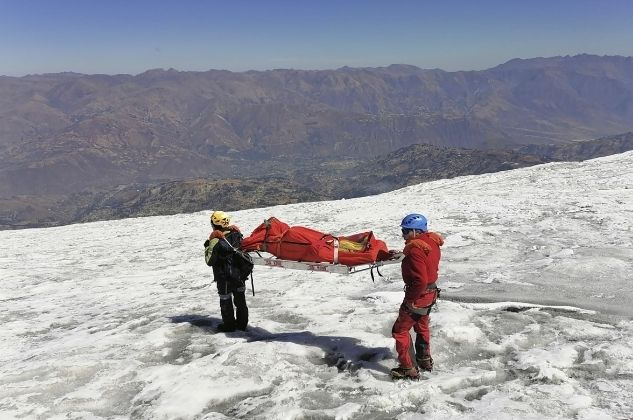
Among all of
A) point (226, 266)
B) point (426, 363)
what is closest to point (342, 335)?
point (426, 363)

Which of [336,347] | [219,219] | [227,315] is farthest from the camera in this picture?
[227,315]

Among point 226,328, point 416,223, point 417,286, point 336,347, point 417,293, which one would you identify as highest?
point 416,223

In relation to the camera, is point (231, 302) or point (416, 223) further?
point (231, 302)

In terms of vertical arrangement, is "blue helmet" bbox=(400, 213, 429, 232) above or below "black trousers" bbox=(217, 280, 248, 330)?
above

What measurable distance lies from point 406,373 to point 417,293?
1290 mm

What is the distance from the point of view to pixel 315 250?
9.13 meters

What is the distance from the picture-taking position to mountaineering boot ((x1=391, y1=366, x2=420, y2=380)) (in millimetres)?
7289

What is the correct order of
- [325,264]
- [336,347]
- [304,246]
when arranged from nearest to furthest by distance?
[336,347] → [325,264] → [304,246]

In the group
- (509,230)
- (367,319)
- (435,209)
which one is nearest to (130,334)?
(367,319)

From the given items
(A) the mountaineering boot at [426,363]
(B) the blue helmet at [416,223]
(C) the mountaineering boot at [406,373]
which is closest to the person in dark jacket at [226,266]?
(B) the blue helmet at [416,223]

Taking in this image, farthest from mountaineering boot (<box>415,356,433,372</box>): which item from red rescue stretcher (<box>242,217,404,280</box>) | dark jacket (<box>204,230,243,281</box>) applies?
dark jacket (<box>204,230,243,281</box>)

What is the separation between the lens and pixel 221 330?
10.2 metres

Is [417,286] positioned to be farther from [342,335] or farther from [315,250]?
[342,335]

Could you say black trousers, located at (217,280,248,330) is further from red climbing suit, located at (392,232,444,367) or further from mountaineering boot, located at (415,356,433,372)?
mountaineering boot, located at (415,356,433,372)
